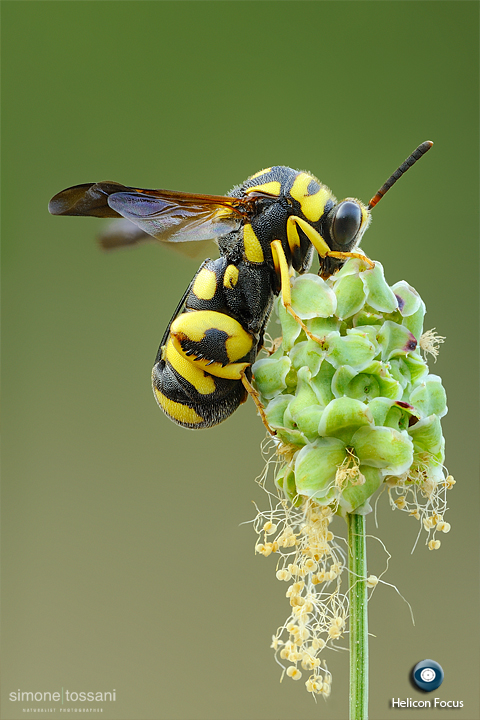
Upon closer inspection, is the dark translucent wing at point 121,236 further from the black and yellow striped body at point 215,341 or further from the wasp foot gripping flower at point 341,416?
the wasp foot gripping flower at point 341,416

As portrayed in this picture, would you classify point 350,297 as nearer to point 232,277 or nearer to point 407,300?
point 407,300

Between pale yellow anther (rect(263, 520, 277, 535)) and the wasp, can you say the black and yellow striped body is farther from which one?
pale yellow anther (rect(263, 520, 277, 535))

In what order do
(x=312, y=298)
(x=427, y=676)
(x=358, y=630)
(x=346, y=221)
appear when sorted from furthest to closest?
(x=427, y=676) → (x=346, y=221) → (x=312, y=298) → (x=358, y=630)

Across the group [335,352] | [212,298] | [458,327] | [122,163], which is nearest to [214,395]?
[212,298]

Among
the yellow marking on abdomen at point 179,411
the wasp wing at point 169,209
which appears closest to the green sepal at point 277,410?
the yellow marking on abdomen at point 179,411

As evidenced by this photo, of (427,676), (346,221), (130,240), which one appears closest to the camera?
(346,221)

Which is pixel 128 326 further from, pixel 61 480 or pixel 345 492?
pixel 345 492

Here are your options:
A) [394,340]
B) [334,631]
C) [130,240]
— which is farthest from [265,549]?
[130,240]

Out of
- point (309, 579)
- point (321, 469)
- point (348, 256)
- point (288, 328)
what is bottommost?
point (309, 579)
